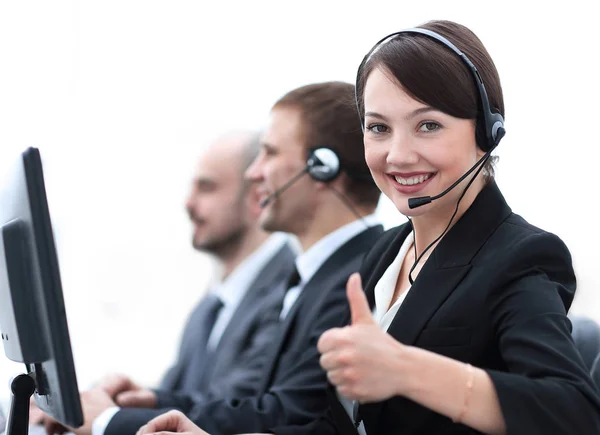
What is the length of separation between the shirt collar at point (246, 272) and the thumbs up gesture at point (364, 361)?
76.2 inches

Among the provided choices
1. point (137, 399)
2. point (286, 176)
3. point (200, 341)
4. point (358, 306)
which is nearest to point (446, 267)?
point (358, 306)

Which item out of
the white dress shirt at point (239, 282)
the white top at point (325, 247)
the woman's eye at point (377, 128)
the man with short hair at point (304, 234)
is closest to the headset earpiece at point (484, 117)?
the woman's eye at point (377, 128)

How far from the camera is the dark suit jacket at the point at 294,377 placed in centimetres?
160

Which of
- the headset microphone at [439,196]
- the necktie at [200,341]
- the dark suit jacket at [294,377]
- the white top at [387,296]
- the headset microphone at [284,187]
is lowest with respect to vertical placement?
the necktie at [200,341]

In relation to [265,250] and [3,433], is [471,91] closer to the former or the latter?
[3,433]

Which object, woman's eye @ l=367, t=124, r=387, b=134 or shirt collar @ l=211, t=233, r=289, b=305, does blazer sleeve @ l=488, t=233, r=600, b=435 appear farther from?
shirt collar @ l=211, t=233, r=289, b=305

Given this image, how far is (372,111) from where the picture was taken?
1238 mm

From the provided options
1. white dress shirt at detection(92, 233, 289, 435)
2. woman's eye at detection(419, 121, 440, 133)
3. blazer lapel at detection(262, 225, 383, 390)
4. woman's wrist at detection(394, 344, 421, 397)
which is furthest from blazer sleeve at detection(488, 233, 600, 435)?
white dress shirt at detection(92, 233, 289, 435)

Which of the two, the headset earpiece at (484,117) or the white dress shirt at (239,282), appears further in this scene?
the white dress shirt at (239,282)

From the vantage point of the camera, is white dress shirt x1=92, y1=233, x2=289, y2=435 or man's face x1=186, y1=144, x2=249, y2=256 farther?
man's face x1=186, y1=144, x2=249, y2=256

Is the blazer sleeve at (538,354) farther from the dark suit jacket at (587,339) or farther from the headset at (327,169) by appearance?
the headset at (327,169)

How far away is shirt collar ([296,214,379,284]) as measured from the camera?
1.90 m

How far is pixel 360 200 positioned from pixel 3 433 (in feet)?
3.13

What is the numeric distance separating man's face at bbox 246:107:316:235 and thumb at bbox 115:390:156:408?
1.69 ft
